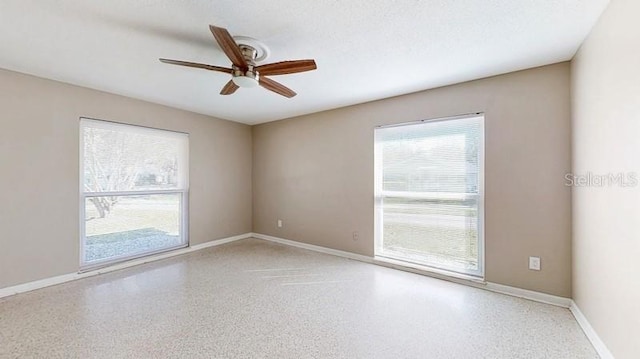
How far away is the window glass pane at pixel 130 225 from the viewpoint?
3289 mm

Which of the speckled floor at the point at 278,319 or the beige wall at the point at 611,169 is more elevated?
the beige wall at the point at 611,169

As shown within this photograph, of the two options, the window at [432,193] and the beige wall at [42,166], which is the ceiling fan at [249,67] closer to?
the window at [432,193]

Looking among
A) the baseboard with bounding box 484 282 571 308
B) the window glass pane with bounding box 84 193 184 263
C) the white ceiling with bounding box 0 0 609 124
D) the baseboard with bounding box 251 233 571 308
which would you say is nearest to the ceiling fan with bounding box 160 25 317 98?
the white ceiling with bounding box 0 0 609 124

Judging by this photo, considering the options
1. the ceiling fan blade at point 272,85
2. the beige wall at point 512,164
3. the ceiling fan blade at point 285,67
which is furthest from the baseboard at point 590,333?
the ceiling fan blade at point 272,85

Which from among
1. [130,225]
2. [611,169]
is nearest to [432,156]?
[611,169]

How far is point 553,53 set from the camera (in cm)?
225

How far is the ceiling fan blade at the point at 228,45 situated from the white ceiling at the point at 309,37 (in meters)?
0.21

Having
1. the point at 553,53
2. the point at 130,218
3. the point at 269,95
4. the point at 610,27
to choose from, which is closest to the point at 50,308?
the point at 130,218

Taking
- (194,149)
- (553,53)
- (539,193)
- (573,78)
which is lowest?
(539,193)

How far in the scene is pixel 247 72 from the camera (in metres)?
2.04

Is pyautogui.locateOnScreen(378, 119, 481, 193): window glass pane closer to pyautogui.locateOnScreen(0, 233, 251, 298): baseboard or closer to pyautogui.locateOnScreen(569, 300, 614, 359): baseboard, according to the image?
pyautogui.locateOnScreen(569, 300, 614, 359): baseboard

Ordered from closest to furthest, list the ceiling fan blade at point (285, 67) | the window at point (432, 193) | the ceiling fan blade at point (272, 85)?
the ceiling fan blade at point (285, 67)
the ceiling fan blade at point (272, 85)
the window at point (432, 193)

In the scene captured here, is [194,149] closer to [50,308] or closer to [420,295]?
[50,308]

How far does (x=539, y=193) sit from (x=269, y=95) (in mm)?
3134
